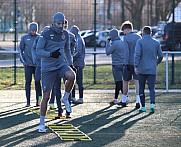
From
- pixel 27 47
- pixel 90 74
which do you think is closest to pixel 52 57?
pixel 27 47

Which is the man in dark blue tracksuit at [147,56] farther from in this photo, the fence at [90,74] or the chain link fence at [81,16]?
the chain link fence at [81,16]

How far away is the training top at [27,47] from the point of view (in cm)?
1364

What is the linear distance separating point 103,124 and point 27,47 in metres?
3.24

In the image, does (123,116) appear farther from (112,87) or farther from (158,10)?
(158,10)

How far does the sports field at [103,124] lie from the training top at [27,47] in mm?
1094

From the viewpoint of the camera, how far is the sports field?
9.55 metres

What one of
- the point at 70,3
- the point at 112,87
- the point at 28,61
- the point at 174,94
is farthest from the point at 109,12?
the point at 28,61

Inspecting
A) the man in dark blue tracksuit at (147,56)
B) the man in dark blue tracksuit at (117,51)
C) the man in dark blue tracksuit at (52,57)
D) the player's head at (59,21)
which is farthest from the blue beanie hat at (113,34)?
the player's head at (59,21)

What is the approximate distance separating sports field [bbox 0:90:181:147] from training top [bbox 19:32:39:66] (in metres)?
1.09

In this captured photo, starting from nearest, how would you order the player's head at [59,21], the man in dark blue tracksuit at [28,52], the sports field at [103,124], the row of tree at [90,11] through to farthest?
the sports field at [103,124], the player's head at [59,21], the man in dark blue tracksuit at [28,52], the row of tree at [90,11]

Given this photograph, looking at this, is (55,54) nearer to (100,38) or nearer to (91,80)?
(91,80)

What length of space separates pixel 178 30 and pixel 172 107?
266 inches

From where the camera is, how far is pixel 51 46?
10555 millimetres

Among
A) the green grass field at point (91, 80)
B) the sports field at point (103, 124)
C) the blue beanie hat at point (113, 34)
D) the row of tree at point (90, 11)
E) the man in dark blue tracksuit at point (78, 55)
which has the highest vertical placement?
the row of tree at point (90, 11)
